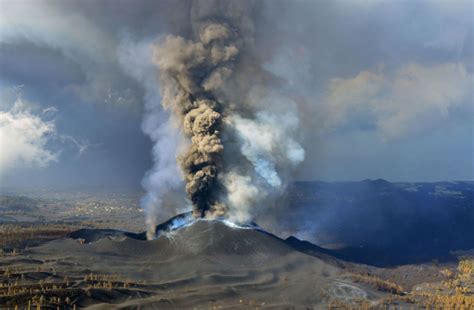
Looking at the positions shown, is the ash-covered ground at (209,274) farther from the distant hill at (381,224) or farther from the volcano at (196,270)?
the distant hill at (381,224)

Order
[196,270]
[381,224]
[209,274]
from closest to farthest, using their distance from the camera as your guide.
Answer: [209,274] → [196,270] → [381,224]

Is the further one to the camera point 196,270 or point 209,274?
point 196,270

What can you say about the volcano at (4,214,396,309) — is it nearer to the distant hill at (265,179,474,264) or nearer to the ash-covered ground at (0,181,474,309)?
the ash-covered ground at (0,181,474,309)

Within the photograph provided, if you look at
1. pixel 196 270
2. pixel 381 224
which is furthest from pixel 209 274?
pixel 381 224

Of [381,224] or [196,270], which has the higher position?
[381,224]

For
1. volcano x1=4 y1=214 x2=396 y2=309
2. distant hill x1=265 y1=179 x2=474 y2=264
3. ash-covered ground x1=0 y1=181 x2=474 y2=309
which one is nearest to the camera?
ash-covered ground x1=0 y1=181 x2=474 y2=309

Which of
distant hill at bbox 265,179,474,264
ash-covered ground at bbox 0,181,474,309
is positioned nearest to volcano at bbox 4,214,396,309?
ash-covered ground at bbox 0,181,474,309

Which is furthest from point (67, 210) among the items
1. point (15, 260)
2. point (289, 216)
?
point (15, 260)

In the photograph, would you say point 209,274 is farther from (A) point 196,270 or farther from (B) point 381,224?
(B) point 381,224

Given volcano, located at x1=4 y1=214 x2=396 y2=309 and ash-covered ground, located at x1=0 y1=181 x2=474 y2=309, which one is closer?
ash-covered ground, located at x1=0 y1=181 x2=474 y2=309
